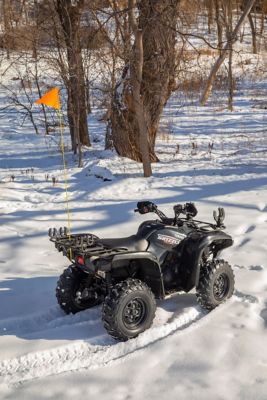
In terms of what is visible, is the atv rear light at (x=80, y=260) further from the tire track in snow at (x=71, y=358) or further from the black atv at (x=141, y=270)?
the tire track in snow at (x=71, y=358)

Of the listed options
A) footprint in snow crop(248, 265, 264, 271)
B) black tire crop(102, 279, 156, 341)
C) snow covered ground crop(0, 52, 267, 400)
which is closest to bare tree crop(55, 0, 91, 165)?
snow covered ground crop(0, 52, 267, 400)

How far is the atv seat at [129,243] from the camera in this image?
3.93 meters

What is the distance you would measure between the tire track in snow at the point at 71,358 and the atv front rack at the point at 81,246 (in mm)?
644

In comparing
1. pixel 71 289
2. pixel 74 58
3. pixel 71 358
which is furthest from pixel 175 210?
pixel 74 58

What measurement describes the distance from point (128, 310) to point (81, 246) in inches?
23.5

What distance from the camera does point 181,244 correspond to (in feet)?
14.0

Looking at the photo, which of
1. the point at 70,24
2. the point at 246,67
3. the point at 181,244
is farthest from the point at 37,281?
the point at 246,67

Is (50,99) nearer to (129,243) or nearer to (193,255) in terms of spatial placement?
(129,243)

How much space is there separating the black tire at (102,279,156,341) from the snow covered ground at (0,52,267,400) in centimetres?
9

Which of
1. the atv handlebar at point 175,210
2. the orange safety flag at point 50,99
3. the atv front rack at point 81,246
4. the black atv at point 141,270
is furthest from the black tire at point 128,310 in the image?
the orange safety flag at point 50,99

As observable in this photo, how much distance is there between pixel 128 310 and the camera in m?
3.81

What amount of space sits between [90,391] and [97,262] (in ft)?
3.04

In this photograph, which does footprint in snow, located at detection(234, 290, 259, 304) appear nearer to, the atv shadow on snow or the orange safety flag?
the atv shadow on snow

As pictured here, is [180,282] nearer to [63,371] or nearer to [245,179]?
[63,371]
